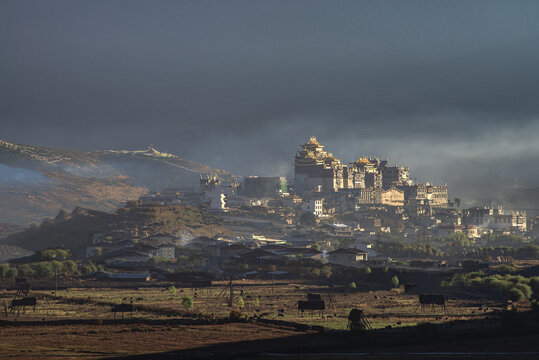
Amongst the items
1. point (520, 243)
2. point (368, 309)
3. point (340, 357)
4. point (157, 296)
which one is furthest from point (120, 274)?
point (520, 243)

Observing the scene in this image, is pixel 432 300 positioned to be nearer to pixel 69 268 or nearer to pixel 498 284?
pixel 498 284

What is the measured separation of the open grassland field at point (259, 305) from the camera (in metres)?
77.2

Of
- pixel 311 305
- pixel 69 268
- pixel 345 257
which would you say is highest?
pixel 345 257

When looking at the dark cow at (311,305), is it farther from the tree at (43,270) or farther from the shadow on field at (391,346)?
the tree at (43,270)

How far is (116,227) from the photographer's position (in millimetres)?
164000

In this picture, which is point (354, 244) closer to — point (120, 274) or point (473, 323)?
point (120, 274)

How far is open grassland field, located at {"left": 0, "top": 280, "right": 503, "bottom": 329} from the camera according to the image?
77.2 meters

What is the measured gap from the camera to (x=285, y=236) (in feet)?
584

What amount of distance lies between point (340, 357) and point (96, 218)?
12090cm

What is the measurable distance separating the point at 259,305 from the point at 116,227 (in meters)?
81.6

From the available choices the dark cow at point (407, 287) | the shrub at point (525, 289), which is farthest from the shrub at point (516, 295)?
the dark cow at point (407, 287)

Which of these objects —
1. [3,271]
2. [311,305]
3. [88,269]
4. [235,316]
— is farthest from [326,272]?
[235,316]

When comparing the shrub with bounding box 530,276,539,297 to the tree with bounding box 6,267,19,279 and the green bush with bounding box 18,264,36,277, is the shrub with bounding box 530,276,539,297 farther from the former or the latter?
the tree with bounding box 6,267,19,279

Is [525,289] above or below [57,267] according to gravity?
below
